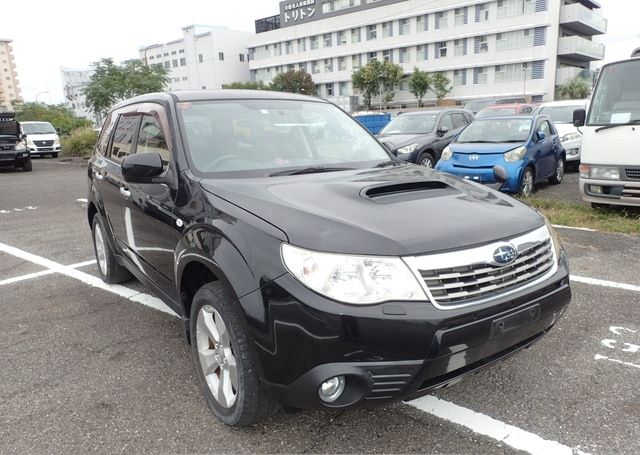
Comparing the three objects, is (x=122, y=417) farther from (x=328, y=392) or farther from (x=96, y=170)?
(x=96, y=170)

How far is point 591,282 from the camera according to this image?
455cm

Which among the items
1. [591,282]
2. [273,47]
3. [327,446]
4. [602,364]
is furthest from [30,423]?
[273,47]

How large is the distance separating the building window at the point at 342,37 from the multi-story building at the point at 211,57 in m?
20.8

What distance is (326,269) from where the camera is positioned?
2.03 meters

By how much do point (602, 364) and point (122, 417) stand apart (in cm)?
290

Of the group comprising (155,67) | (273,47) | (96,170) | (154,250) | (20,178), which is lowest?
(20,178)

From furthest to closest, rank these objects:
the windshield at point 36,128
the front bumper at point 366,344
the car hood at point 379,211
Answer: the windshield at point 36,128 → the car hood at point 379,211 → the front bumper at point 366,344

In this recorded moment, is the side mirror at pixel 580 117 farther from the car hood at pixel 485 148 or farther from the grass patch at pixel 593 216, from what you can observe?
the car hood at pixel 485 148

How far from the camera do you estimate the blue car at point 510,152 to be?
27.9 feet

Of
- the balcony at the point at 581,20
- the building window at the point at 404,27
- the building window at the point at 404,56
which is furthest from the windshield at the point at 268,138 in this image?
the building window at the point at 404,27

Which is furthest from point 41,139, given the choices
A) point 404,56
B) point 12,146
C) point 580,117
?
point 404,56

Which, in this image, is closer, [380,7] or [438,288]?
[438,288]

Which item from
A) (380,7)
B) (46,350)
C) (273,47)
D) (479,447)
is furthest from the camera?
(273,47)

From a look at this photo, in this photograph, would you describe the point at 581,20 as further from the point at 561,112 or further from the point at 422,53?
the point at 561,112
